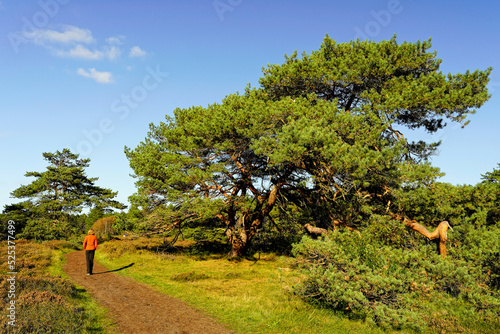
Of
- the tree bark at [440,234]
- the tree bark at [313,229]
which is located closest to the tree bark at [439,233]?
the tree bark at [440,234]

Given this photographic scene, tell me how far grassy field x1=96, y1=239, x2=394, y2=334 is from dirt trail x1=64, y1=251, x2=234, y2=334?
0.45 m

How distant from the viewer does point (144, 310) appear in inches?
290

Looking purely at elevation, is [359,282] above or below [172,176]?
below

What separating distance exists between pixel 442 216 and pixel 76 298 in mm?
13854

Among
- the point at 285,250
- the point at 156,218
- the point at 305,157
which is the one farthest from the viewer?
the point at 285,250

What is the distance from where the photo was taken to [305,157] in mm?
12570

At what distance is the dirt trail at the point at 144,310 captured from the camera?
6238 mm

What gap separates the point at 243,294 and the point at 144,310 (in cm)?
327

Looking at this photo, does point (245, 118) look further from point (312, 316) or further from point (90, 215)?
point (90, 215)

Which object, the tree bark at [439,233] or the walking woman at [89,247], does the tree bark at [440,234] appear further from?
the walking woman at [89,247]

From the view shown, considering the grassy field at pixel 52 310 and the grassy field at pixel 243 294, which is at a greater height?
the grassy field at pixel 52 310

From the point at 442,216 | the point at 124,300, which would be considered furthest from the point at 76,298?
the point at 442,216

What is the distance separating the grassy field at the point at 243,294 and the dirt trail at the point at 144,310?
1.48ft

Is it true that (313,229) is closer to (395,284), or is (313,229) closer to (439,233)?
(439,233)
